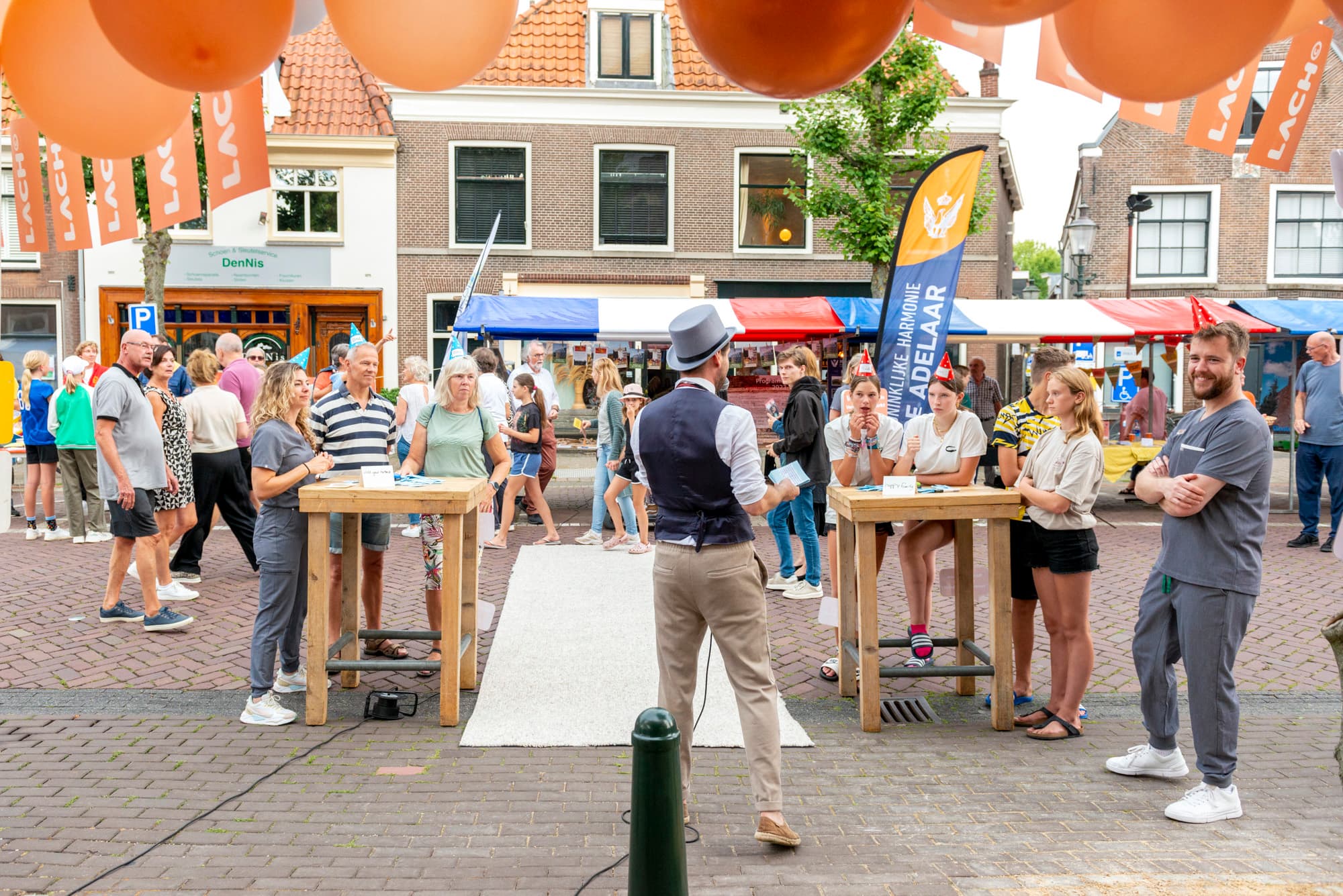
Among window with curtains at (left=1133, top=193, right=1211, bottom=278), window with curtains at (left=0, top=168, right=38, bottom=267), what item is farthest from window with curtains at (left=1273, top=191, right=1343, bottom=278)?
window with curtains at (left=0, top=168, right=38, bottom=267)

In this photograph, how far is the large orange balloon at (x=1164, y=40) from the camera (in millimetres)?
2545

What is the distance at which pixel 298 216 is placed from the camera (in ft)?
70.3

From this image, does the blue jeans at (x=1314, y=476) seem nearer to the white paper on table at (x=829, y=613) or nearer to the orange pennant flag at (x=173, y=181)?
the white paper on table at (x=829, y=613)

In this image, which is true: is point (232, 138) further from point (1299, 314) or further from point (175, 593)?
point (1299, 314)

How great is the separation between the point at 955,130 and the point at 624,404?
15.5 meters

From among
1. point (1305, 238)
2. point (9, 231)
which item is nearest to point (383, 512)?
point (9, 231)

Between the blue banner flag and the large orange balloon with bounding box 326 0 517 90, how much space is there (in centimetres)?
440

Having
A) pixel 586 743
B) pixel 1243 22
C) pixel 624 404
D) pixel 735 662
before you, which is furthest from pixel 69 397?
pixel 1243 22

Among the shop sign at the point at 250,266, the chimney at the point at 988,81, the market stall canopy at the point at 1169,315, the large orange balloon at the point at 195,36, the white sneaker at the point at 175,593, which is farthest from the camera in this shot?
the chimney at the point at 988,81

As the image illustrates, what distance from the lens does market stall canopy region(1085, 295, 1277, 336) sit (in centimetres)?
1291

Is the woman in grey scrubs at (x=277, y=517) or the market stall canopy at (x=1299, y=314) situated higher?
the market stall canopy at (x=1299, y=314)

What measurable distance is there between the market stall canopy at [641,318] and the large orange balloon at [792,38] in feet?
32.4

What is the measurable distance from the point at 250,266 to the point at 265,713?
18.2 m

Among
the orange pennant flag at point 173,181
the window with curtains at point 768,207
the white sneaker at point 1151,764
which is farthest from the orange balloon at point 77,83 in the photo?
the window with curtains at point 768,207
